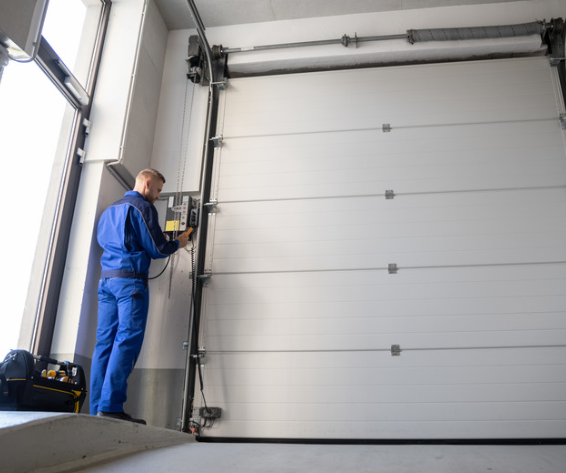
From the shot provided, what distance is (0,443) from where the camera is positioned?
1.92 meters

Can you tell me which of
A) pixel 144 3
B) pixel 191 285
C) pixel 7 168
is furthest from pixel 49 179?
pixel 144 3

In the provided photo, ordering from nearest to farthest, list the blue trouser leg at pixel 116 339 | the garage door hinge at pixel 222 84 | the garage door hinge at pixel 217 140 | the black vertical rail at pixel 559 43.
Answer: the blue trouser leg at pixel 116 339, the black vertical rail at pixel 559 43, the garage door hinge at pixel 217 140, the garage door hinge at pixel 222 84

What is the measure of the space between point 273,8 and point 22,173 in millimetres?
3293

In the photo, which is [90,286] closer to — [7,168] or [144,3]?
[7,168]

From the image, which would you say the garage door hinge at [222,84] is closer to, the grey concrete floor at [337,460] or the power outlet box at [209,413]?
the power outlet box at [209,413]

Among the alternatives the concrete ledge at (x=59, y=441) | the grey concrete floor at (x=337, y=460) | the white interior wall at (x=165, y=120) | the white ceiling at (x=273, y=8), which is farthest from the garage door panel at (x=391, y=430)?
the white ceiling at (x=273, y=8)

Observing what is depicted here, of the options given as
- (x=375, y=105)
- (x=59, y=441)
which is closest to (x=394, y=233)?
(x=375, y=105)

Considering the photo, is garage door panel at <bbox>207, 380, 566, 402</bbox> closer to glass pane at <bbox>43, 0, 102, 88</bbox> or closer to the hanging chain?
the hanging chain

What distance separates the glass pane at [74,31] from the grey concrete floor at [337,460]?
12.1 feet

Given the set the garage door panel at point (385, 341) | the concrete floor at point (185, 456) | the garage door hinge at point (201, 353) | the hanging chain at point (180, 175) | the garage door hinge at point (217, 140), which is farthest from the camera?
the garage door hinge at point (217, 140)

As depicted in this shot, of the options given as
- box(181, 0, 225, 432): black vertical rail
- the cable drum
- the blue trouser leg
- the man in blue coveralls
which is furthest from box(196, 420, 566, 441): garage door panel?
the cable drum

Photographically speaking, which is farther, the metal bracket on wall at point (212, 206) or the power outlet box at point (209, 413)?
the metal bracket on wall at point (212, 206)

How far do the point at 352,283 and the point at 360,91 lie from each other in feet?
6.94

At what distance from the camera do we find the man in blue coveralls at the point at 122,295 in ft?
12.8
